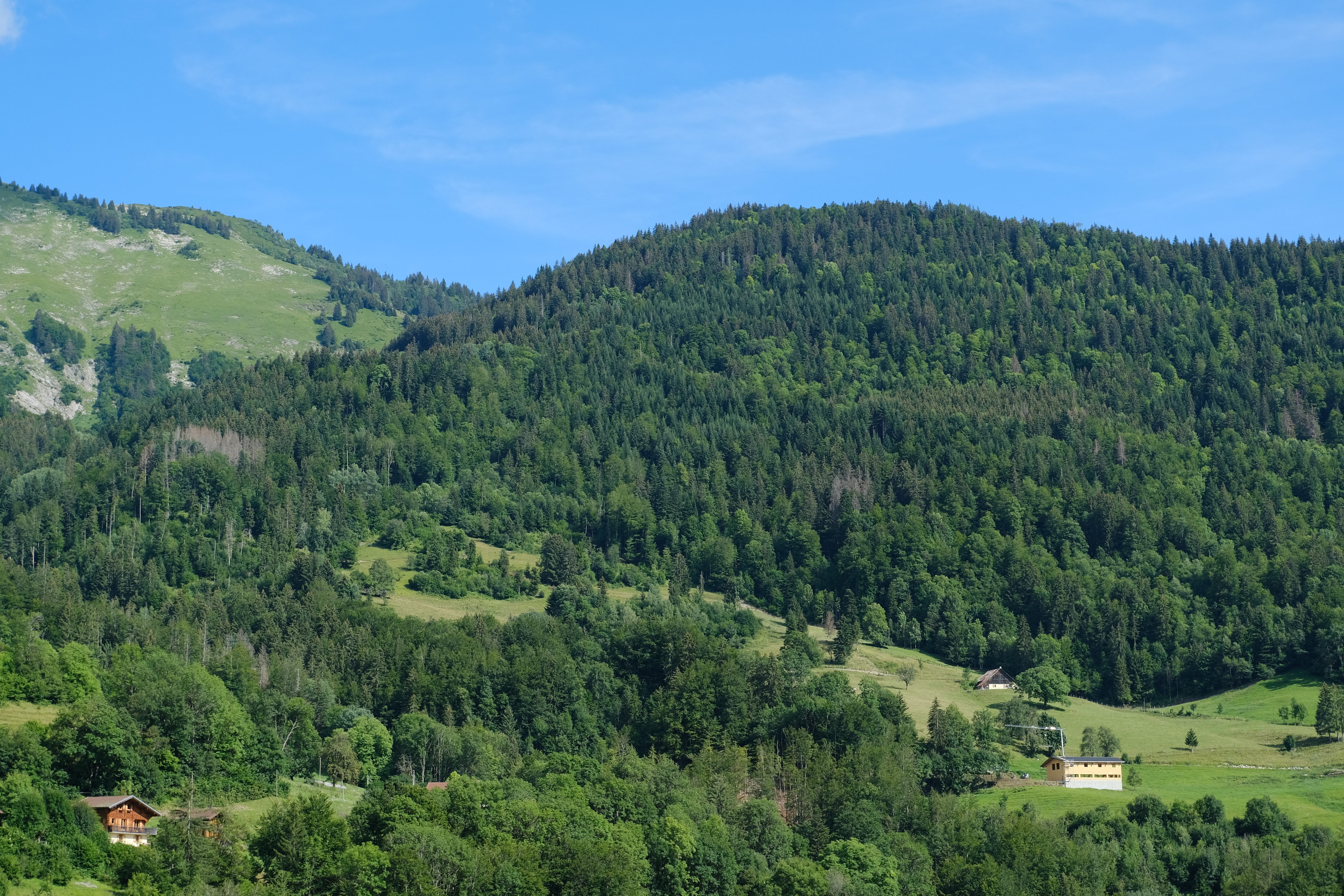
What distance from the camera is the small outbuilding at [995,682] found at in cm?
17838

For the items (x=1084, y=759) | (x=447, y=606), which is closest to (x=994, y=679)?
(x=1084, y=759)

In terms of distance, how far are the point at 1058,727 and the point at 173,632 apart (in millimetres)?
90592

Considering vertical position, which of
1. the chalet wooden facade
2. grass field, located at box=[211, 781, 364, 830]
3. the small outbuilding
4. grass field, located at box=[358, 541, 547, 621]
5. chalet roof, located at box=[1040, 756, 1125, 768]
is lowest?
grass field, located at box=[211, 781, 364, 830]

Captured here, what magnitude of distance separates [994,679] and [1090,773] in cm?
4754

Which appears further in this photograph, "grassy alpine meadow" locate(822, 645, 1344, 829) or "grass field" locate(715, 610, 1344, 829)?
"grass field" locate(715, 610, 1344, 829)

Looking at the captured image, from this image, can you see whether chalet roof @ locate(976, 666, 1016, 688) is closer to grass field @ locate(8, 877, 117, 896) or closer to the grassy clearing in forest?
the grassy clearing in forest

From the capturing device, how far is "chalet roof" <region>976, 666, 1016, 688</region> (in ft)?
590

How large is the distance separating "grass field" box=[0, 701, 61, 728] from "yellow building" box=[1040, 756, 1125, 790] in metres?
83.1

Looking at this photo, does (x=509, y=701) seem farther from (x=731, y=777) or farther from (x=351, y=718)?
(x=731, y=777)

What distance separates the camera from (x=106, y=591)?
188 m

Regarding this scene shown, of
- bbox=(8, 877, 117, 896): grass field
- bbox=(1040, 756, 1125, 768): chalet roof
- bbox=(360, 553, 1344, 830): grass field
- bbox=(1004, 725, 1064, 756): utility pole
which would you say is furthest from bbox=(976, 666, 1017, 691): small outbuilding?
bbox=(8, 877, 117, 896): grass field

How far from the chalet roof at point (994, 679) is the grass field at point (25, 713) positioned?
104m

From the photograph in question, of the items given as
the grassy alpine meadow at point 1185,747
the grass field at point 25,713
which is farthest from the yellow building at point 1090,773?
the grass field at point 25,713

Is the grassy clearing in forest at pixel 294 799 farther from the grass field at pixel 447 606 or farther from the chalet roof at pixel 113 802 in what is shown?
the grass field at pixel 447 606
